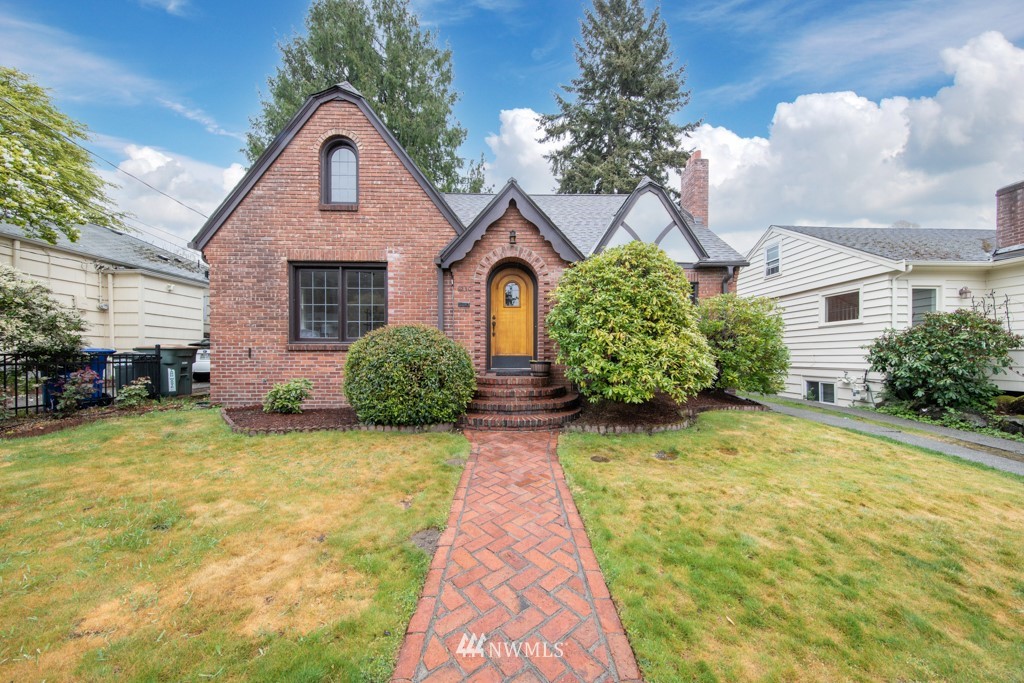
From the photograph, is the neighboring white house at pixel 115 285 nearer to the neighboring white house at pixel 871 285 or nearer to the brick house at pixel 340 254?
the brick house at pixel 340 254

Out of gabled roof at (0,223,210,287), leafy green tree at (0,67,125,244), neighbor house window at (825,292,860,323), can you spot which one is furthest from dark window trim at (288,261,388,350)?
neighbor house window at (825,292,860,323)

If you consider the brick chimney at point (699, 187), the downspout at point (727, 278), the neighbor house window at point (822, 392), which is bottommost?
the neighbor house window at point (822, 392)

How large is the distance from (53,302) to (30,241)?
4756mm

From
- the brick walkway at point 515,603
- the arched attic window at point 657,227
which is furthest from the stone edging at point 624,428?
the arched attic window at point 657,227

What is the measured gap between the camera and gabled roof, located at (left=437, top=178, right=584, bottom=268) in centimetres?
727

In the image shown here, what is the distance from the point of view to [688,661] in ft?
5.84

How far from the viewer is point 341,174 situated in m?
7.80

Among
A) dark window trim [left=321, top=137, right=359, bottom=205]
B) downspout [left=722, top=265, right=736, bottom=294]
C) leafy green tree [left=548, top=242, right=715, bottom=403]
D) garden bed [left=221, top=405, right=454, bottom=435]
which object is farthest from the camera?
downspout [left=722, top=265, right=736, bottom=294]

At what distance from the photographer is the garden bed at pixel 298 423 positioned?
5750mm

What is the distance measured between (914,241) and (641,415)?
11.2 meters

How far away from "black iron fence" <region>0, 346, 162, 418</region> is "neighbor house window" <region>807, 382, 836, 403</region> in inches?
719

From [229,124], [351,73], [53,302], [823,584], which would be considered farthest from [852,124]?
[229,124]

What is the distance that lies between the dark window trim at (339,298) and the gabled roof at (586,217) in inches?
107

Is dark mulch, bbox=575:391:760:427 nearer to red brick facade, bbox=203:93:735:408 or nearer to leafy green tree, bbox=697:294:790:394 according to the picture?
leafy green tree, bbox=697:294:790:394
